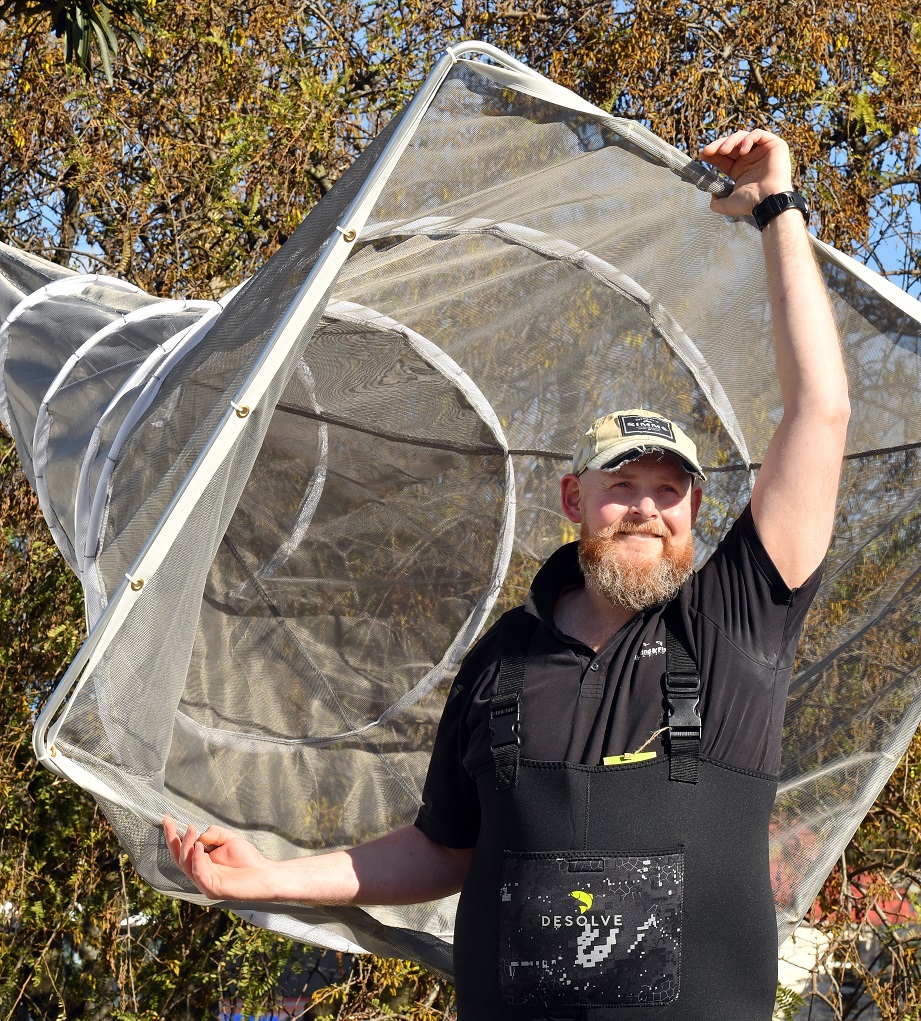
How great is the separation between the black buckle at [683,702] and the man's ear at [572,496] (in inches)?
17.4

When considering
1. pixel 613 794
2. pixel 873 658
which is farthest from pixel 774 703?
pixel 873 658

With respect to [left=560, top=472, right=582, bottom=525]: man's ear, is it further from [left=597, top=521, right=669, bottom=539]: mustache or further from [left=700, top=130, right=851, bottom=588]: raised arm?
[left=700, top=130, right=851, bottom=588]: raised arm

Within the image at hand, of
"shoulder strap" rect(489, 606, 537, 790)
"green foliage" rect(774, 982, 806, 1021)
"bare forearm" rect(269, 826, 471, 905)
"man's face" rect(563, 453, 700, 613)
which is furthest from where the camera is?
"green foliage" rect(774, 982, 806, 1021)

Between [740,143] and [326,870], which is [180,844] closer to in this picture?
[326,870]

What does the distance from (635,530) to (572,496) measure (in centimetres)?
22

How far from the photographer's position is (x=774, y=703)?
1974mm

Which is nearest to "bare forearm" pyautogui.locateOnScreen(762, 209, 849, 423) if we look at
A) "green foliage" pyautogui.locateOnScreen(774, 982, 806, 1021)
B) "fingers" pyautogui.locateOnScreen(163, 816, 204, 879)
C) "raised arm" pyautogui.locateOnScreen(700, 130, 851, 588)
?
"raised arm" pyautogui.locateOnScreen(700, 130, 851, 588)

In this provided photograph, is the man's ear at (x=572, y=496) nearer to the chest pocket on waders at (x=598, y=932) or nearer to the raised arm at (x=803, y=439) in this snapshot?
the raised arm at (x=803, y=439)

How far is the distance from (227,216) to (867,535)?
392cm

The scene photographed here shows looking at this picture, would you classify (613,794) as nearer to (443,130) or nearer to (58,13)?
(443,130)

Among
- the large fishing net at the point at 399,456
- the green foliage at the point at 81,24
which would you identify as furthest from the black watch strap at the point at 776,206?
the green foliage at the point at 81,24

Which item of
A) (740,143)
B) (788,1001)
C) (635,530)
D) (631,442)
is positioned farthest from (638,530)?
(788,1001)

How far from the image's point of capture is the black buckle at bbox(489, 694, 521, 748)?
1.95 meters

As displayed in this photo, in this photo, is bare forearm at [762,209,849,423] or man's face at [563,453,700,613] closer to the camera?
bare forearm at [762,209,849,423]
